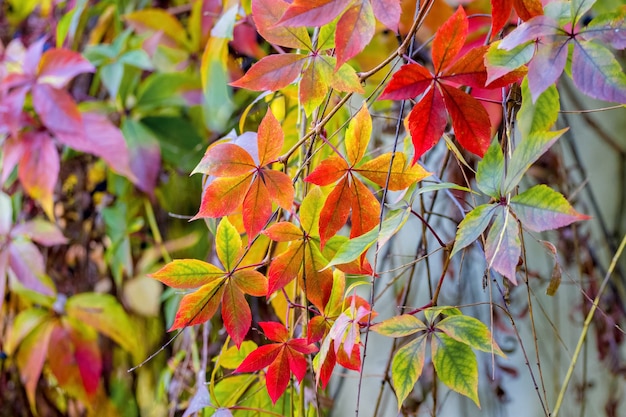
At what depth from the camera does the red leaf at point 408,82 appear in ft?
1.05

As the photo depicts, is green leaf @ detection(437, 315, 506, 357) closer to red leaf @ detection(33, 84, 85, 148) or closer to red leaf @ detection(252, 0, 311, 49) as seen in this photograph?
red leaf @ detection(252, 0, 311, 49)

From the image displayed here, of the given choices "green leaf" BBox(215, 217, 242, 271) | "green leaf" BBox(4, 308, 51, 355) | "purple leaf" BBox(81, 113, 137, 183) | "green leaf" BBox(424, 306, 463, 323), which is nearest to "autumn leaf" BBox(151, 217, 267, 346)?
"green leaf" BBox(215, 217, 242, 271)

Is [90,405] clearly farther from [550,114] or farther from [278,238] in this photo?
[550,114]

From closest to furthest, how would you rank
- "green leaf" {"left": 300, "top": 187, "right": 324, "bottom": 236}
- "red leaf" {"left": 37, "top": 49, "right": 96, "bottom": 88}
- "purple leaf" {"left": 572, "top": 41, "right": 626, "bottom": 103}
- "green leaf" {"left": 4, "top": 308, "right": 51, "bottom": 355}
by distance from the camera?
"purple leaf" {"left": 572, "top": 41, "right": 626, "bottom": 103} → "green leaf" {"left": 300, "top": 187, "right": 324, "bottom": 236} → "red leaf" {"left": 37, "top": 49, "right": 96, "bottom": 88} → "green leaf" {"left": 4, "top": 308, "right": 51, "bottom": 355}

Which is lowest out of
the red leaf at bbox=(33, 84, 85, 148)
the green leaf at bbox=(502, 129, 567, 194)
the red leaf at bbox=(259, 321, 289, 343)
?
the red leaf at bbox=(33, 84, 85, 148)

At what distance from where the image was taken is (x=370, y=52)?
831 mm

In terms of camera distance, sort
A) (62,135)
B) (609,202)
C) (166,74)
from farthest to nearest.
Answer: (609,202)
(166,74)
(62,135)

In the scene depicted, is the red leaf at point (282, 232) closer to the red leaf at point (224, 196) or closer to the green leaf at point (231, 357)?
the red leaf at point (224, 196)

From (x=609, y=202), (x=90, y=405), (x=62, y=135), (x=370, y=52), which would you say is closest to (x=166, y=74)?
(x=62, y=135)

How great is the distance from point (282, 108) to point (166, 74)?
41 cm

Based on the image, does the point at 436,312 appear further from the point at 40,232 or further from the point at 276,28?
the point at 40,232

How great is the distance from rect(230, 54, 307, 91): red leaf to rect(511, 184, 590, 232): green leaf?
155 millimetres

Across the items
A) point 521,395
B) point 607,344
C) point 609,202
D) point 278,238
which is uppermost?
point 278,238

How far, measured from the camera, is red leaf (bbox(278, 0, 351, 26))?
1.03ft
